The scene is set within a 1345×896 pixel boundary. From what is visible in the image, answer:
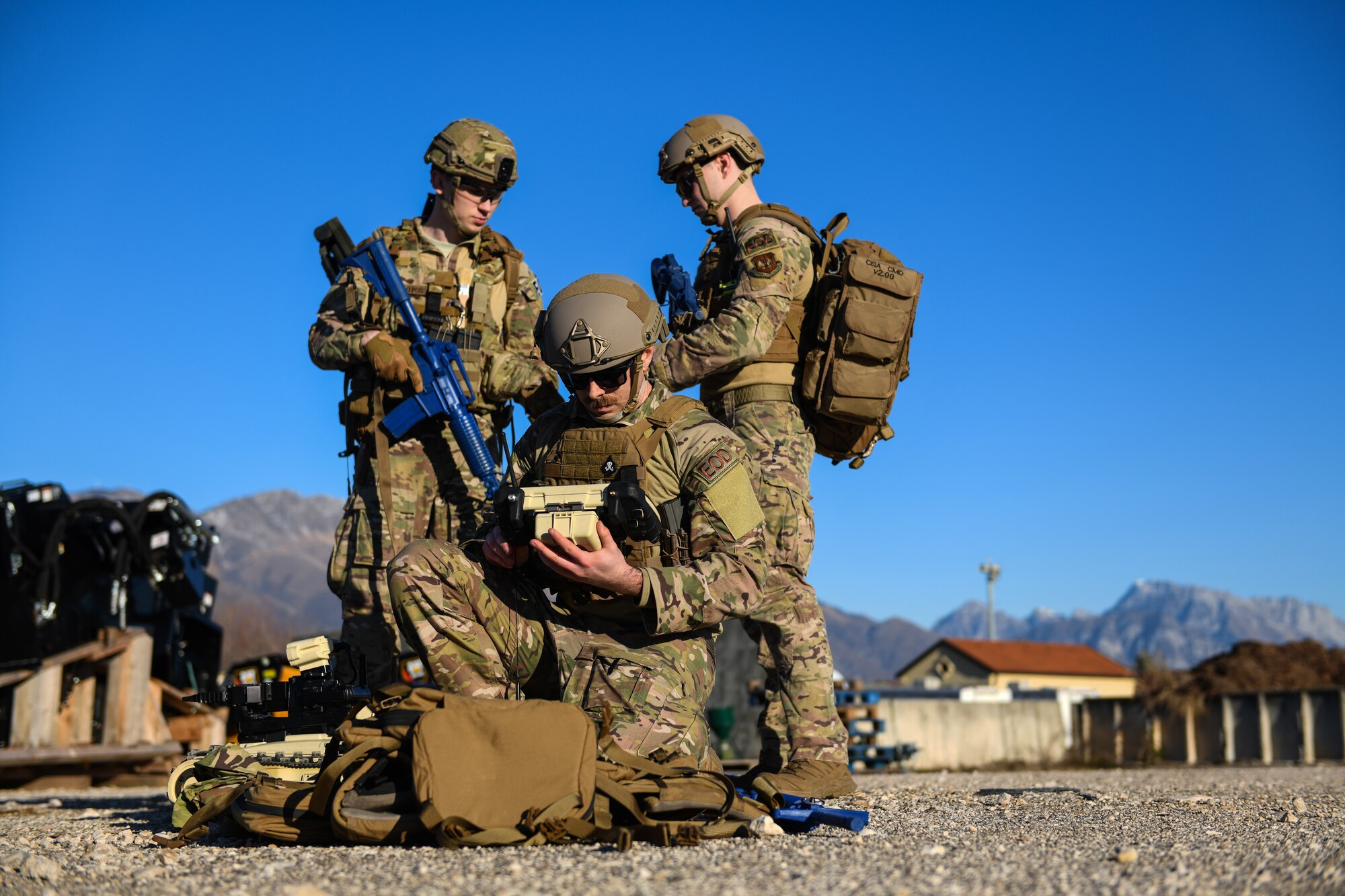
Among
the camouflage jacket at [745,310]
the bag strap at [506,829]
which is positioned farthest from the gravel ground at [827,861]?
the camouflage jacket at [745,310]

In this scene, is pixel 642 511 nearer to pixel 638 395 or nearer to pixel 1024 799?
pixel 638 395

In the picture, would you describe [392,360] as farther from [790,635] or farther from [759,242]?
[790,635]

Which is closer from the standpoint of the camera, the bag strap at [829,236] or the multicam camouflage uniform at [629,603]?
the multicam camouflage uniform at [629,603]

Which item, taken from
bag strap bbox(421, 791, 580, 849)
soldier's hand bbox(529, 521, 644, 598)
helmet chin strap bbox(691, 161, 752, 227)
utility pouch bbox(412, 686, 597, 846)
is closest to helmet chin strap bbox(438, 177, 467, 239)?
helmet chin strap bbox(691, 161, 752, 227)

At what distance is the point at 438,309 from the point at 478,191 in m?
0.57

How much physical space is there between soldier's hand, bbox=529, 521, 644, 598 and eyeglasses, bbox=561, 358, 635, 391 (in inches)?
20.3

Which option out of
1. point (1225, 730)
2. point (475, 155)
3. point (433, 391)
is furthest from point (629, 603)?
point (1225, 730)

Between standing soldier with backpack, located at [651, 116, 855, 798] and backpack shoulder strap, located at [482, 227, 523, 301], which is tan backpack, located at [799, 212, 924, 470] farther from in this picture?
backpack shoulder strap, located at [482, 227, 523, 301]

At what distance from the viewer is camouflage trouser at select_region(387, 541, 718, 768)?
3.71 meters

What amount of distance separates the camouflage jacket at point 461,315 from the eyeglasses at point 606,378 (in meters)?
1.71

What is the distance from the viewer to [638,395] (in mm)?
4094

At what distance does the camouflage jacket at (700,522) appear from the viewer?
12.1 ft

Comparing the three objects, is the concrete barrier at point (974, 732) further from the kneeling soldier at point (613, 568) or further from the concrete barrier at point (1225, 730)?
the kneeling soldier at point (613, 568)

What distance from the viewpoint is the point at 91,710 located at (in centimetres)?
867
